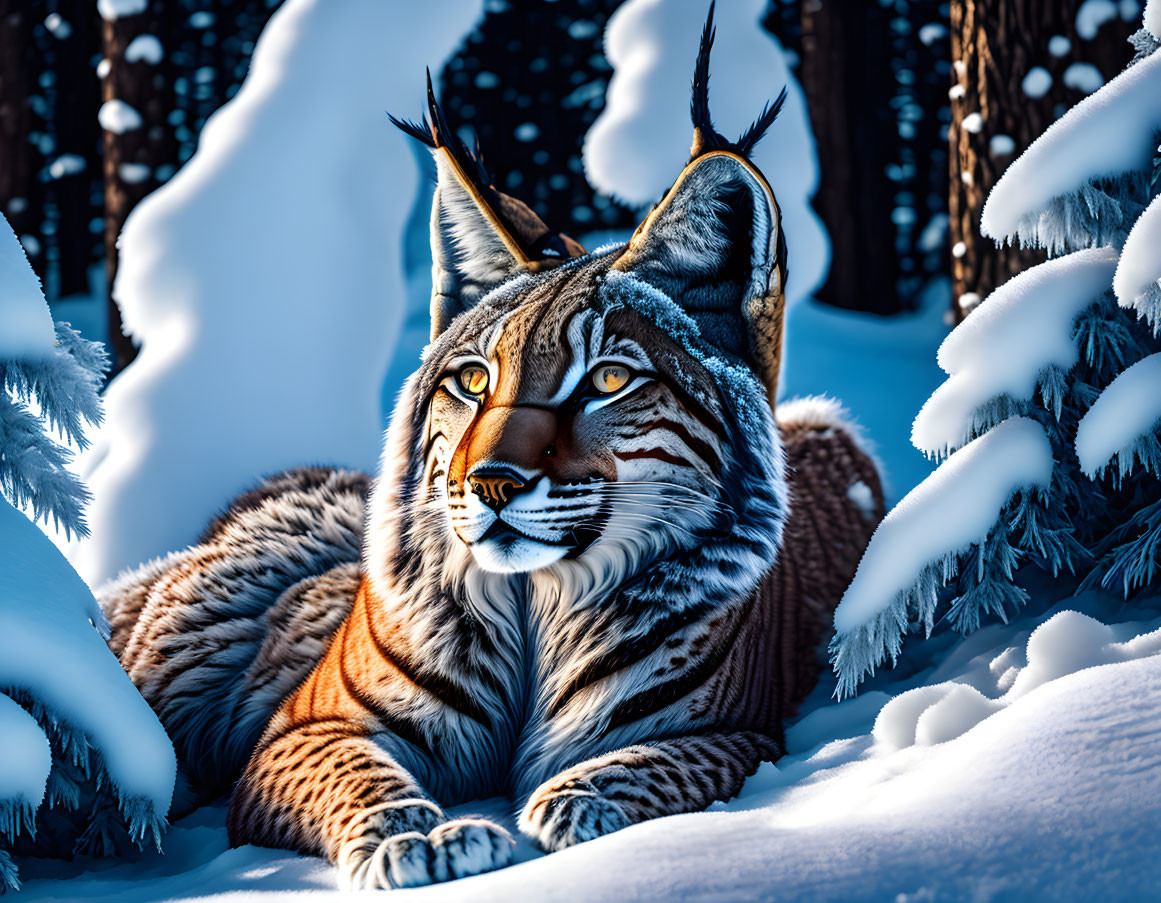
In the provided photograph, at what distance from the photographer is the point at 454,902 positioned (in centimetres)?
175

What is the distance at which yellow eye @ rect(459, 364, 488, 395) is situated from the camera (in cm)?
254

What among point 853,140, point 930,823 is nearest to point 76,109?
point 853,140

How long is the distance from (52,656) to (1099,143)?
97.8 inches

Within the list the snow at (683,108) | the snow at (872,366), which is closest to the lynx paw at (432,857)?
the snow at (683,108)

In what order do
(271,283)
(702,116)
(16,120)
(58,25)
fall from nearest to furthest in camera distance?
1. (702,116)
2. (271,283)
3. (16,120)
4. (58,25)

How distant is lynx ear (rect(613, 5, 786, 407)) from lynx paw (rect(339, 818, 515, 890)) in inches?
48.7

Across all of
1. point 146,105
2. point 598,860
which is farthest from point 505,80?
point 598,860

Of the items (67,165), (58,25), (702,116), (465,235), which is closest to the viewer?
(702,116)

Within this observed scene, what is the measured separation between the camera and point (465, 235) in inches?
114

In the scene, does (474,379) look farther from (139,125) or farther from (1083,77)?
(139,125)

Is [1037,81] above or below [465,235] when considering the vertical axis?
above

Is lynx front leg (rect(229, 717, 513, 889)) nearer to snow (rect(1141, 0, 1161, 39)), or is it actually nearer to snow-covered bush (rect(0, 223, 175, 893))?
snow-covered bush (rect(0, 223, 175, 893))

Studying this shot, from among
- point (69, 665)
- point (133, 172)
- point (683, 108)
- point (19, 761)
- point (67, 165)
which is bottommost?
point (19, 761)

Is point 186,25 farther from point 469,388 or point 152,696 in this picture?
point 469,388
